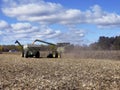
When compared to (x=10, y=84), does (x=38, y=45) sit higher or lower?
→ higher

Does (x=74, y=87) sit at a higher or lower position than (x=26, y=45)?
lower

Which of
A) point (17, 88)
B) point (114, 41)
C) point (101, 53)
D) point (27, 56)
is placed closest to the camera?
point (17, 88)

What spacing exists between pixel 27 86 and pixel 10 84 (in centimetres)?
103

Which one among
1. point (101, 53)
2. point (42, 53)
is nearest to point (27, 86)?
point (101, 53)

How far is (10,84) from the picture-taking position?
57.3 ft

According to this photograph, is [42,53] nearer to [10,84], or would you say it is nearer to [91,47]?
[91,47]

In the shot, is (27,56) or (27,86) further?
(27,56)

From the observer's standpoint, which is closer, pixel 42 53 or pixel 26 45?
pixel 26 45

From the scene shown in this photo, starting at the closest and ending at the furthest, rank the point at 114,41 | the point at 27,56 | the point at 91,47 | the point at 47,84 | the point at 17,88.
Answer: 1. the point at 17,88
2. the point at 47,84
3. the point at 27,56
4. the point at 91,47
5. the point at 114,41

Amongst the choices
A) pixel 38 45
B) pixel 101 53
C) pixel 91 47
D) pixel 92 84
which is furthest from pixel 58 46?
pixel 92 84

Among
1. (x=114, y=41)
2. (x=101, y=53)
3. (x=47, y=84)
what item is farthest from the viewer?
(x=114, y=41)

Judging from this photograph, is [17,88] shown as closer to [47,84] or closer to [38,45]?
[47,84]

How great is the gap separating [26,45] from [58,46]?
560 centimetres

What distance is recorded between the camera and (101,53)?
210 feet
